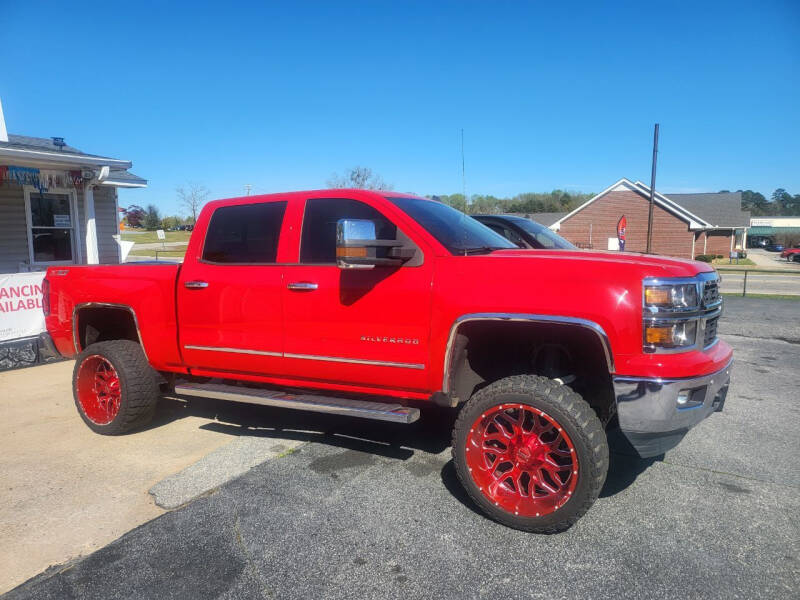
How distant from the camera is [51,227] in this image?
36.1ft

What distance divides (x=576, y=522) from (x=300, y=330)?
7.18 feet

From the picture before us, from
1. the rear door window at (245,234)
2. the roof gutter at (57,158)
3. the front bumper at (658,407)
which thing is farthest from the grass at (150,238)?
the front bumper at (658,407)

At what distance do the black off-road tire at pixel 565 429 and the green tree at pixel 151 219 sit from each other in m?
70.1

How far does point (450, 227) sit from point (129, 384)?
9.80ft

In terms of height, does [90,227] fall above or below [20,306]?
above

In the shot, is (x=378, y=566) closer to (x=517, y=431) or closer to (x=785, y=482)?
(x=517, y=431)

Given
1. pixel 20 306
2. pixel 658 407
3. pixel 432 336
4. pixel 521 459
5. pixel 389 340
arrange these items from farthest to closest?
pixel 20 306 < pixel 389 340 < pixel 432 336 < pixel 521 459 < pixel 658 407

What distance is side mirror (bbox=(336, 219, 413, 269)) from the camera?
10.5ft

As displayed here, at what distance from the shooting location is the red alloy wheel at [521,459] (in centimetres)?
313

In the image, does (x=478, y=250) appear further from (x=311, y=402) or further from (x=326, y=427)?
(x=326, y=427)

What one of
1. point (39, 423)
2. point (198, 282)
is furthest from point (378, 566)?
point (39, 423)

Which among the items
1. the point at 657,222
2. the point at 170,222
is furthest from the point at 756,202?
the point at 170,222

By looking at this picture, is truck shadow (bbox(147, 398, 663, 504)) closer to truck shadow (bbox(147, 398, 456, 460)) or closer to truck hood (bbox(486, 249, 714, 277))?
truck shadow (bbox(147, 398, 456, 460))

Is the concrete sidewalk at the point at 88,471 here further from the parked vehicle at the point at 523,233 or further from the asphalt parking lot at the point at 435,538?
the parked vehicle at the point at 523,233
